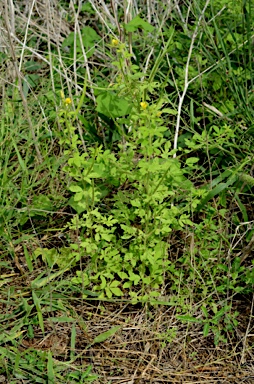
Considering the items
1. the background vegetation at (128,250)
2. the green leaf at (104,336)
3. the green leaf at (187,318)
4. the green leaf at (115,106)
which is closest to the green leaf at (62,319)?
the background vegetation at (128,250)

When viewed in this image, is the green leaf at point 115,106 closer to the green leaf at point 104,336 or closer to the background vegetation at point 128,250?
the background vegetation at point 128,250

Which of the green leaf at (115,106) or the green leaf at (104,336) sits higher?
the green leaf at (115,106)

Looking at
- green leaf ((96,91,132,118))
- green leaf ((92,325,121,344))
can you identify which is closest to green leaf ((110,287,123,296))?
green leaf ((92,325,121,344))

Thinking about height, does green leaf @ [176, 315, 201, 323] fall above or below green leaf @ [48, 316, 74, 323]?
below

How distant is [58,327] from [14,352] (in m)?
0.18

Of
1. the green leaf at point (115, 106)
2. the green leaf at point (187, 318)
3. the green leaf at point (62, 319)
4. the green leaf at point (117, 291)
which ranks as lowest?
the green leaf at point (187, 318)

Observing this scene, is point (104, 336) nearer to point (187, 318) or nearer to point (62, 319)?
point (62, 319)

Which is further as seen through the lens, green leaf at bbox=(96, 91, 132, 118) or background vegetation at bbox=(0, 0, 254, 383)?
green leaf at bbox=(96, 91, 132, 118)

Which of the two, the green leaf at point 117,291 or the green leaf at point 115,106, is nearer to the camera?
the green leaf at point 117,291

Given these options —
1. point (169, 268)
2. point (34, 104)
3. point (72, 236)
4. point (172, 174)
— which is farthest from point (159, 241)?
point (34, 104)

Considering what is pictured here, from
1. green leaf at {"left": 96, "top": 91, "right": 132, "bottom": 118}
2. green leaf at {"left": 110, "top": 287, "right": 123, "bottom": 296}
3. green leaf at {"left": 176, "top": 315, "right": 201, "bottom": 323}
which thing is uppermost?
green leaf at {"left": 96, "top": 91, "right": 132, "bottom": 118}

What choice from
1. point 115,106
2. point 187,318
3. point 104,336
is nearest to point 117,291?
point 104,336

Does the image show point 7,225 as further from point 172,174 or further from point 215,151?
point 215,151

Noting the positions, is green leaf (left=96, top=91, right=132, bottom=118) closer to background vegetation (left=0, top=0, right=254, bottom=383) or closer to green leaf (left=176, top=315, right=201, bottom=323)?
background vegetation (left=0, top=0, right=254, bottom=383)
